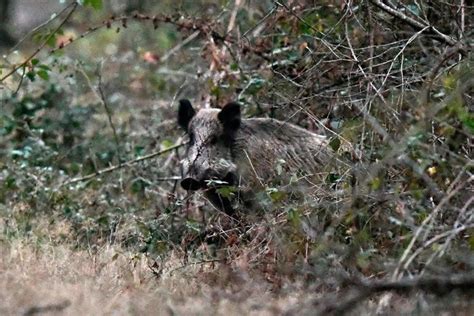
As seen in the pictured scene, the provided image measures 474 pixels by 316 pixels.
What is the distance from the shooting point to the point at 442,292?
A: 588 cm

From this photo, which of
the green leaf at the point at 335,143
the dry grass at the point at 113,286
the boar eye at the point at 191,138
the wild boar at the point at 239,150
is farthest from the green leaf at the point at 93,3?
the green leaf at the point at 335,143

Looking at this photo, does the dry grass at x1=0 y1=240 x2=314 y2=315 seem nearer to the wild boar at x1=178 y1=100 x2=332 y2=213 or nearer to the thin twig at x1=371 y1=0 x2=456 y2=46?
the wild boar at x1=178 y1=100 x2=332 y2=213

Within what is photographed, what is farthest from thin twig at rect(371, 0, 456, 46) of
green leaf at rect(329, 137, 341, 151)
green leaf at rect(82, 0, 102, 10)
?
green leaf at rect(82, 0, 102, 10)

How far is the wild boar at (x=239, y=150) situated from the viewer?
402 inches

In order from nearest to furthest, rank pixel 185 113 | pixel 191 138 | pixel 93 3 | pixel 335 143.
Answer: pixel 335 143
pixel 93 3
pixel 191 138
pixel 185 113

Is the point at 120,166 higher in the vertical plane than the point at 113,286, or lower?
higher

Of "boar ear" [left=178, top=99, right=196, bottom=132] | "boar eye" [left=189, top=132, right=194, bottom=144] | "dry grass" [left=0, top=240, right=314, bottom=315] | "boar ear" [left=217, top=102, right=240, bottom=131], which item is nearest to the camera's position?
"dry grass" [left=0, top=240, right=314, bottom=315]

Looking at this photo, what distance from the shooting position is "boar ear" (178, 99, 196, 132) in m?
10.7

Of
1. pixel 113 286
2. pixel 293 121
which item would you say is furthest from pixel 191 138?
pixel 113 286

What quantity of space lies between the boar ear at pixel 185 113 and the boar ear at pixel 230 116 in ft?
1.28

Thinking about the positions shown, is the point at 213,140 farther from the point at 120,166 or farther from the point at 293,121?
the point at 120,166

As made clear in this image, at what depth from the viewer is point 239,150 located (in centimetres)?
1047

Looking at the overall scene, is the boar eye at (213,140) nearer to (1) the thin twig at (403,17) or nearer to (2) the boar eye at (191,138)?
(2) the boar eye at (191,138)

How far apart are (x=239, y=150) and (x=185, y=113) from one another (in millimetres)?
718
